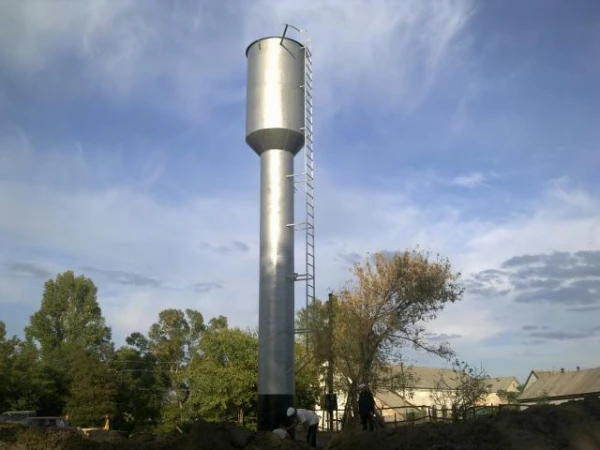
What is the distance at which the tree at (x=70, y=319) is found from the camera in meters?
56.0

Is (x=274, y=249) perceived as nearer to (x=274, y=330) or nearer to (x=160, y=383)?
(x=274, y=330)

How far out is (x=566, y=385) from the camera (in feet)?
194

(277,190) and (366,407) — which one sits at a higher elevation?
(277,190)

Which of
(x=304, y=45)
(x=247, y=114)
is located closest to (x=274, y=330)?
(x=247, y=114)

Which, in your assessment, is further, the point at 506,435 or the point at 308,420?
the point at 308,420

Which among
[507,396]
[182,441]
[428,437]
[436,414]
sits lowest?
[182,441]

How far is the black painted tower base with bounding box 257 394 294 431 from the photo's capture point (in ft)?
69.9

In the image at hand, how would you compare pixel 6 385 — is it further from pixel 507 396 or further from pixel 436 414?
pixel 507 396

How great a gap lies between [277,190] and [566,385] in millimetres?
47135

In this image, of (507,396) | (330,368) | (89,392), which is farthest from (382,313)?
(507,396)

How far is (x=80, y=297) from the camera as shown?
191ft

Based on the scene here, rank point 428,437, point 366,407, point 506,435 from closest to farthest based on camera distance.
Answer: point 506,435 → point 428,437 → point 366,407

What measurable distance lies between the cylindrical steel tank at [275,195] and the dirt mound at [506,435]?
8.51m

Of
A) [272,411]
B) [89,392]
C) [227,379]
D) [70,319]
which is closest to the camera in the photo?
[272,411]
